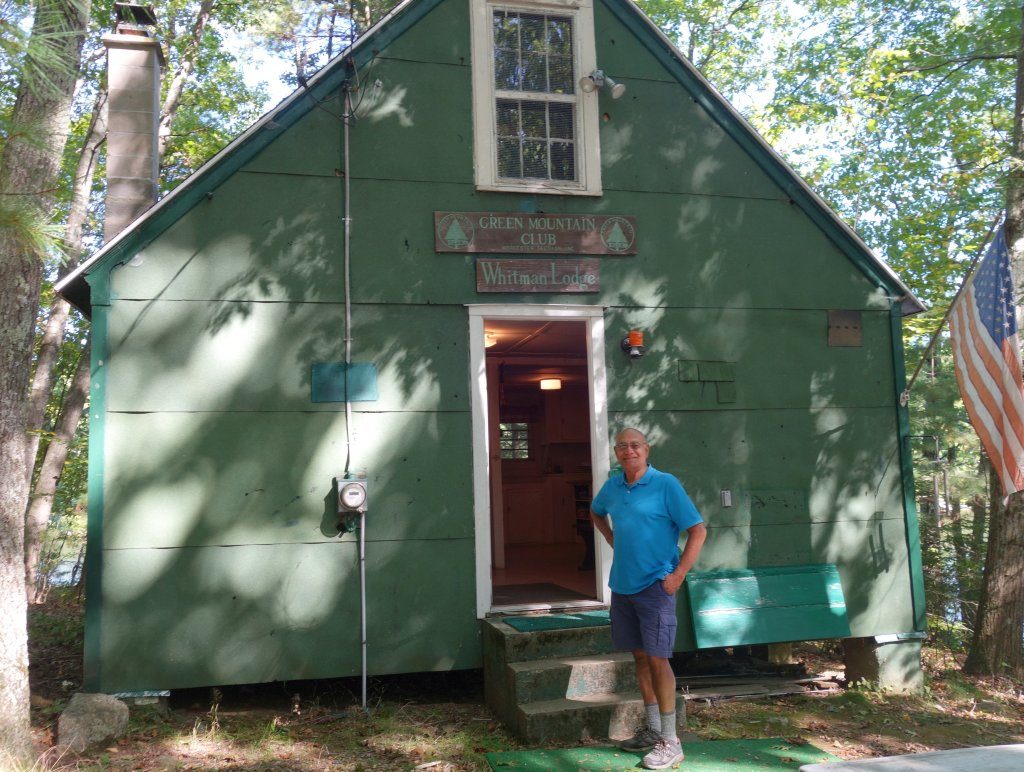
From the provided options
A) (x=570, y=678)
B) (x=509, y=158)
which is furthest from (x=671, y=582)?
(x=509, y=158)

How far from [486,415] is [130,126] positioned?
335 centimetres

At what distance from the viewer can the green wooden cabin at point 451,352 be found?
18.3 ft

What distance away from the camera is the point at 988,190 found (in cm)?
1469

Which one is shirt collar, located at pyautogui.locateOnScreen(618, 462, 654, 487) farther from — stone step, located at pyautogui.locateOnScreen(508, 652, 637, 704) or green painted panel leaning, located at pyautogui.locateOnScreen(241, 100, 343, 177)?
green painted panel leaning, located at pyautogui.locateOnScreen(241, 100, 343, 177)

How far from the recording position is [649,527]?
15.0 ft

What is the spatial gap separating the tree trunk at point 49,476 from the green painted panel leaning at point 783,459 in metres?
8.16

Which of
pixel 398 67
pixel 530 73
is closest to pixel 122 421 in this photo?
pixel 398 67

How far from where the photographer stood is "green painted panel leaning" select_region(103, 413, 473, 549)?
551 cm

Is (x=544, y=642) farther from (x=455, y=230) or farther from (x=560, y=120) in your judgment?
(x=560, y=120)

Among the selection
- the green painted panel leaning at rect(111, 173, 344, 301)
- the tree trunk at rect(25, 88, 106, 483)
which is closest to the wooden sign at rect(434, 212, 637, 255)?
the green painted panel leaning at rect(111, 173, 344, 301)

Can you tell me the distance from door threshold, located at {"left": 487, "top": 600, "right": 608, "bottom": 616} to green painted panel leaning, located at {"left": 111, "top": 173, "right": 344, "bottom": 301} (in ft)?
8.45

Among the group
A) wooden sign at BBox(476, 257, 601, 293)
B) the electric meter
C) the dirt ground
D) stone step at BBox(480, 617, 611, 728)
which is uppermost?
wooden sign at BBox(476, 257, 601, 293)

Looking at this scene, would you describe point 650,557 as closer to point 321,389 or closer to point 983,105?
point 321,389

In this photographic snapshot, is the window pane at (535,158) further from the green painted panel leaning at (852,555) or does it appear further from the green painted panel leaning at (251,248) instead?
the green painted panel leaning at (852,555)
